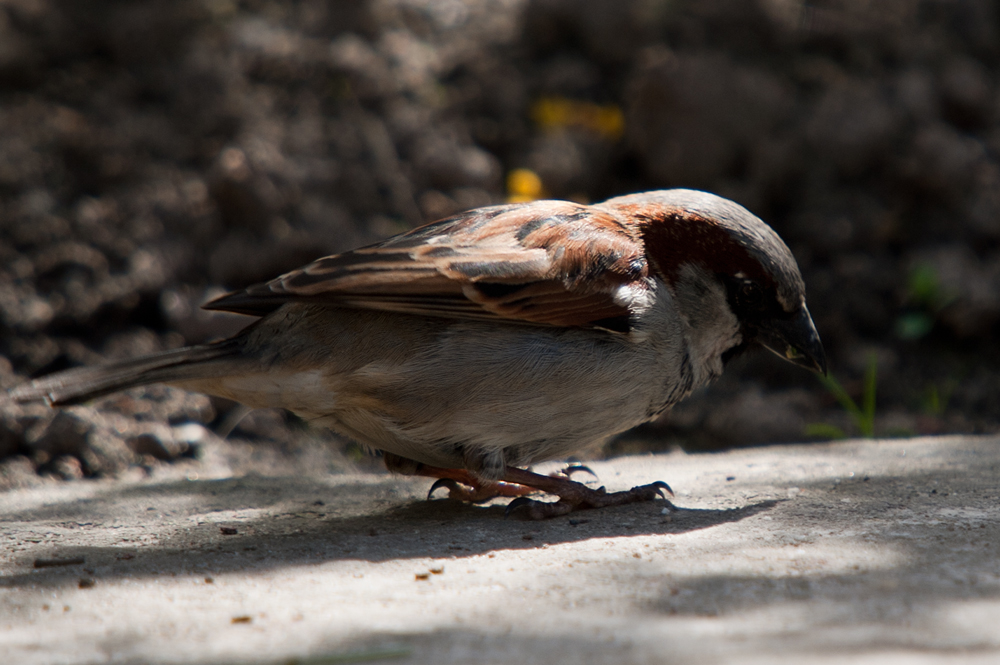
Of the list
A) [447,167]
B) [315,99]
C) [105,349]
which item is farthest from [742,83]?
[105,349]

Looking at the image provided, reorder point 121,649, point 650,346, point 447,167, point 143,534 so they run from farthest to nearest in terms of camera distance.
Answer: point 447,167, point 650,346, point 143,534, point 121,649

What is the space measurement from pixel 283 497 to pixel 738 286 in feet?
6.75

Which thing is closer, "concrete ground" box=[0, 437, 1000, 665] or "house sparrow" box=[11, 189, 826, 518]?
"concrete ground" box=[0, 437, 1000, 665]

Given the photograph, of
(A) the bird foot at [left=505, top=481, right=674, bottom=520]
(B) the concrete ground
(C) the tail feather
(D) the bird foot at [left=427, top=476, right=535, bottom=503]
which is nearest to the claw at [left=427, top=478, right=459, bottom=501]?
(D) the bird foot at [left=427, top=476, right=535, bottom=503]

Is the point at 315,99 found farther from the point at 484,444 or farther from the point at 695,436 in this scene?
the point at 484,444

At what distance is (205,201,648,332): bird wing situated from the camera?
3125mm

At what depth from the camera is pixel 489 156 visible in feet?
21.5

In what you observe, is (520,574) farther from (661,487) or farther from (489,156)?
(489,156)

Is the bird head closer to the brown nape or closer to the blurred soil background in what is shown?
the brown nape

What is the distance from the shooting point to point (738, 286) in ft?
11.4

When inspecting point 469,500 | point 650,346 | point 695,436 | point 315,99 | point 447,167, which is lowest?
point 695,436

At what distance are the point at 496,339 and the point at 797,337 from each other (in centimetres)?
125

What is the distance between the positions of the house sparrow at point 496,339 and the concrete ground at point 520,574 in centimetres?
33

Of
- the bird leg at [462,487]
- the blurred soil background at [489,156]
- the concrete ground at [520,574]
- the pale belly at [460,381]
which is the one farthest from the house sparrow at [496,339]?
the blurred soil background at [489,156]
